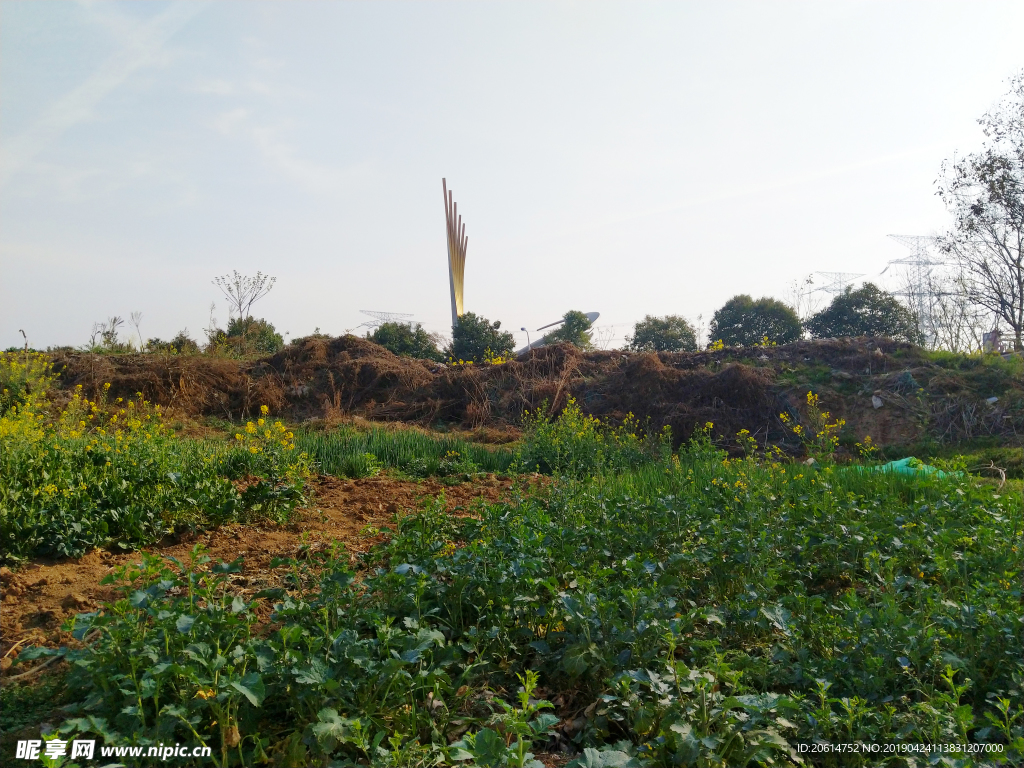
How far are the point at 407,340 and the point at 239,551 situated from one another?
17279 mm

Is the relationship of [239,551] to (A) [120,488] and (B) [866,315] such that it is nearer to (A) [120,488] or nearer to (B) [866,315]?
(A) [120,488]

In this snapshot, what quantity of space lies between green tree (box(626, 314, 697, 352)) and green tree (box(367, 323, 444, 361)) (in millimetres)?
6899

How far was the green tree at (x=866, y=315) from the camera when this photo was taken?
64.4 feet

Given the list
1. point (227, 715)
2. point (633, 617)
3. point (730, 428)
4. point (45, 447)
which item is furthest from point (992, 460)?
point (45, 447)

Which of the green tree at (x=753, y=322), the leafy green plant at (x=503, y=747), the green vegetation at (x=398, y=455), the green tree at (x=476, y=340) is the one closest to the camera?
the leafy green plant at (x=503, y=747)

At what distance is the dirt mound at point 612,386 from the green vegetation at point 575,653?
8076 mm

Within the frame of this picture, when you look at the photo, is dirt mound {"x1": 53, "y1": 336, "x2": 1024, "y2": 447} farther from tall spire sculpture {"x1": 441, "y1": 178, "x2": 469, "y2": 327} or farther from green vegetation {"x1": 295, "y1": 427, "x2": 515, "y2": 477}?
tall spire sculpture {"x1": 441, "y1": 178, "x2": 469, "y2": 327}

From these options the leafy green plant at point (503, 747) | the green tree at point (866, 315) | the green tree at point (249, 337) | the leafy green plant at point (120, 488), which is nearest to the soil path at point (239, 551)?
the leafy green plant at point (120, 488)

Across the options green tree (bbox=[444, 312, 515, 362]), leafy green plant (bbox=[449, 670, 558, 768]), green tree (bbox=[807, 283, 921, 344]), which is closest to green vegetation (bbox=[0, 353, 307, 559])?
leafy green plant (bbox=[449, 670, 558, 768])

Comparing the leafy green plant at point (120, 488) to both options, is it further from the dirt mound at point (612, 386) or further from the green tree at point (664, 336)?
the green tree at point (664, 336)

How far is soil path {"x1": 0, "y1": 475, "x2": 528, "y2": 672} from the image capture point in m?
3.17

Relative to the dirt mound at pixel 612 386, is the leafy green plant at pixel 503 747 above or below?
below

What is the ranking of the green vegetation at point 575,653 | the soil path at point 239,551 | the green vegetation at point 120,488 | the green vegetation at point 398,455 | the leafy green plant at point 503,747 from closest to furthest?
1. the leafy green plant at point 503,747
2. the green vegetation at point 575,653
3. the soil path at point 239,551
4. the green vegetation at point 120,488
5. the green vegetation at point 398,455

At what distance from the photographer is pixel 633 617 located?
8.96 feet
